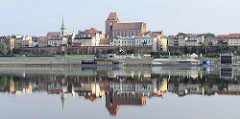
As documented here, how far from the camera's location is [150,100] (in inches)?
745

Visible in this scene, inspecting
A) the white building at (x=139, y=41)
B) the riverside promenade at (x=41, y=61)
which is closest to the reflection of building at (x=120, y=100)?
the riverside promenade at (x=41, y=61)

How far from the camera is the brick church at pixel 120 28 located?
10938cm

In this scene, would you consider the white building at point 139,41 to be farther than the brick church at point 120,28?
No

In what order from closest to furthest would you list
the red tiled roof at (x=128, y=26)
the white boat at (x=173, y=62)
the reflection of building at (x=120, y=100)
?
the reflection of building at (x=120, y=100) < the white boat at (x=173, y=62) < the red tiled roof at (x=128, y=26)

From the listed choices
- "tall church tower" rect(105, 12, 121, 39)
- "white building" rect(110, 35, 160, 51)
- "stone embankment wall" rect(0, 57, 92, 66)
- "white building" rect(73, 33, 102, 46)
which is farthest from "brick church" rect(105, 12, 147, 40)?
"stone embankment wall" rect(0, 57, 92, 66)

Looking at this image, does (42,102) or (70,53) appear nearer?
(42,102)

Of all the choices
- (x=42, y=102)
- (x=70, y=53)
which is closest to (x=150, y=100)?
(x=42, y=102)

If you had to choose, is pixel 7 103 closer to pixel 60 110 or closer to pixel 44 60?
pixel 60 110

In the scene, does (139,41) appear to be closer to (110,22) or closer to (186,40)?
(186,40)

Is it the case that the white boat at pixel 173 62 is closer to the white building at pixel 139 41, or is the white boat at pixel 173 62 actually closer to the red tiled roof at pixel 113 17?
the white building at pixel 139 41

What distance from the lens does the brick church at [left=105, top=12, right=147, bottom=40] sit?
4306 inches

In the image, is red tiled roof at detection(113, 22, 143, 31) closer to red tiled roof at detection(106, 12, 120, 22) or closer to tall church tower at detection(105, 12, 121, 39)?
tall church tower at detection(105, 12, 121, 39)

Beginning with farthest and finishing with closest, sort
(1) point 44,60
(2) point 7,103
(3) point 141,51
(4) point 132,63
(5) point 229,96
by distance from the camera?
(3) point 141,51 < (1) point 44,60 < (4) point 132,63 < (5) point 229,96 < (2) point 7,103

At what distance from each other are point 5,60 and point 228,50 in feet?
197
